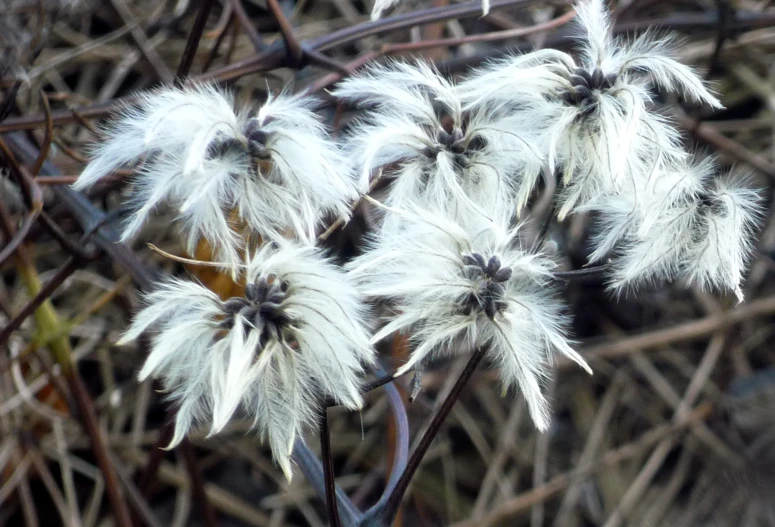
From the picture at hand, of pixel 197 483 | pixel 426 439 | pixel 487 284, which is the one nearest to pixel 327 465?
pixel 426 439

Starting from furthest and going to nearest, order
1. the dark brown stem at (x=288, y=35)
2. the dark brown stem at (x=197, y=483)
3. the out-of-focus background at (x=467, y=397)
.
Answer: the out-of-focus background at (x=467, y=397)
the dark brown stem at (x=197, y=483)
the dark brown stem at (x=288, y=35)

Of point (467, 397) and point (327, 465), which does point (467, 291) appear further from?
point (467, 397)

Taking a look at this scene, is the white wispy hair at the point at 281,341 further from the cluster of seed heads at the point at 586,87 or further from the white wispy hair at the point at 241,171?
the cluster of seed heads at the point at 586,87

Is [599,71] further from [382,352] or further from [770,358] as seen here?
[770,358]

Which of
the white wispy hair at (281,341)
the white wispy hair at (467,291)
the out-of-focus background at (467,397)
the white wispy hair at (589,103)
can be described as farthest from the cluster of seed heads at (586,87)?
the out-of-focus background at (467,397)

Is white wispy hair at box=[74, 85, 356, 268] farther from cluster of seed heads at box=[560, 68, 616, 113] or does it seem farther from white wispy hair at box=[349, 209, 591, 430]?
cluster of seed heads at box=[560, 68, 616, 113]

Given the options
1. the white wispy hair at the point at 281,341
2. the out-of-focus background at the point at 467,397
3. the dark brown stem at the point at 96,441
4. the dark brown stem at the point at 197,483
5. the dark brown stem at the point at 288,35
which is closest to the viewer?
the white wispy hair at the point at 281,341
